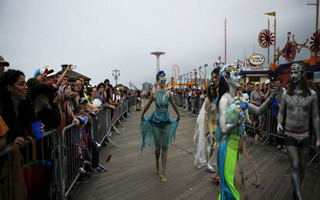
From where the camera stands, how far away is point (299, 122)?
3273mm

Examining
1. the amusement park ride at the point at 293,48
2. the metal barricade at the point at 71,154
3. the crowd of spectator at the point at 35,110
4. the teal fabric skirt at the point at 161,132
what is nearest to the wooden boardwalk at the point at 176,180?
the metal barricade at the point at 71,154

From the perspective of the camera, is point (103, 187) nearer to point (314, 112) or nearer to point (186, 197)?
point (186, 197)

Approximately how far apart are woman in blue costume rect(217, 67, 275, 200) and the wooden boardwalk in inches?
47.2

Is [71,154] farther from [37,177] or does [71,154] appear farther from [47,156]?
[37,177]

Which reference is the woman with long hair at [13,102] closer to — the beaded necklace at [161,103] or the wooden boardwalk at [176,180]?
the wooden boardwalk at [176,180]

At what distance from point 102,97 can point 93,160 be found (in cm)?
436

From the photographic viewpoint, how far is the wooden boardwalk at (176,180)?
11.7ft

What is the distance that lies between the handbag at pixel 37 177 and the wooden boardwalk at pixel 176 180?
1.25 m

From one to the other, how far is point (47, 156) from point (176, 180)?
250 centimetres

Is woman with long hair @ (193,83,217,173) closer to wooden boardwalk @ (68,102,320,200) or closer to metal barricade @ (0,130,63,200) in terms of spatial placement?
wooden boardwalk @ (68,102,320,200)

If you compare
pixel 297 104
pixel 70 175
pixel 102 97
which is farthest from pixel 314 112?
pixel 102 97

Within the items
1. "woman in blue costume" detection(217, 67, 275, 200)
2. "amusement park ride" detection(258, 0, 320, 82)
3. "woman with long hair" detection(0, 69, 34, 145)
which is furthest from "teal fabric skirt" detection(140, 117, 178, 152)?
"amusement park ride" detection(258, 0, 320, 82)

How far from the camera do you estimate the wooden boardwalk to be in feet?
11.7

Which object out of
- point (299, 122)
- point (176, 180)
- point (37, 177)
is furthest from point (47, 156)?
point (299, 122)
